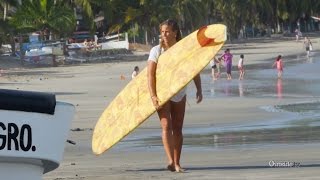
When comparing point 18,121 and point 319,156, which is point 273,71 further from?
point 18,121

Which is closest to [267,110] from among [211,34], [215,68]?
[211,34]

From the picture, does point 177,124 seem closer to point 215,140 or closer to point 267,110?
point 215,140

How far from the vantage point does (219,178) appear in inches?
316

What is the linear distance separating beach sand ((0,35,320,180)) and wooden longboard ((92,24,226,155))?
0.38 metres

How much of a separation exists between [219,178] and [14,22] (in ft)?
146

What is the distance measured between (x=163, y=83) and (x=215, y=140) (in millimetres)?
3787

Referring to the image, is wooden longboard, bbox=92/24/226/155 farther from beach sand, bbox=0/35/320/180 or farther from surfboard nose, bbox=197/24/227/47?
beach sand, bbox=0/35/320/180

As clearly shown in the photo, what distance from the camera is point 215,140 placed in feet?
40.6

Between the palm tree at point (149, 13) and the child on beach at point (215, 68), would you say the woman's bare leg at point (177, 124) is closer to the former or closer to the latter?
the child on beach at point (215, 68)

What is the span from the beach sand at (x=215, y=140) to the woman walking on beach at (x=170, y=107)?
20cm

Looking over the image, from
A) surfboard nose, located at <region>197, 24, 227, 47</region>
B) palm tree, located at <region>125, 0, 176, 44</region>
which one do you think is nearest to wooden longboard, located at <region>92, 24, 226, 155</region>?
surfboard nose, located at <region>197, 24, 227, 47</region>

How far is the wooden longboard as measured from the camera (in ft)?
28.6

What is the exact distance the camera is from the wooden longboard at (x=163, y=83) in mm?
8711

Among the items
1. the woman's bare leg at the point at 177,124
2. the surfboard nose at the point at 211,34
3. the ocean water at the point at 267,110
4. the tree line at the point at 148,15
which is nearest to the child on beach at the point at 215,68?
the ocean water at the point at 267,110
